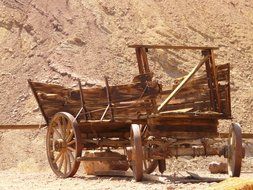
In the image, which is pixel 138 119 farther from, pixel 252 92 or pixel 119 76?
pixel 252 92

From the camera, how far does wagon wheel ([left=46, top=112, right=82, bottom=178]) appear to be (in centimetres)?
1112

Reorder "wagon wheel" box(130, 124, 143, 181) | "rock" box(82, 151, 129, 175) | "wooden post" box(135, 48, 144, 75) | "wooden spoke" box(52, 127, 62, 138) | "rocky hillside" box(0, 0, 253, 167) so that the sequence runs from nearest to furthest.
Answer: "wagon wheel" box(130, 124, 143, 181)
"wooden post" box(135, 48, 144, 75)
"wooden spoke" box(52, 127, 62, 138)
"rock" box(82, 151, 129, 175)
"rocky hillside" box(0, 0, 253, 167)

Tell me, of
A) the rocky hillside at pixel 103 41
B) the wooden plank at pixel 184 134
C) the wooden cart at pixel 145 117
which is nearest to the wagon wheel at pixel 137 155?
the wooden cart at pixel 145 117

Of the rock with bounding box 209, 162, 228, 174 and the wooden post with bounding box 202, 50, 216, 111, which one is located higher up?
the wooden post with bounding box 202, 50, 216, 111

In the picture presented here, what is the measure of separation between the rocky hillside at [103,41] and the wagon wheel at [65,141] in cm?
728

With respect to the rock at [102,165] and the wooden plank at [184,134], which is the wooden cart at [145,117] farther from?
the rock at [102,165]

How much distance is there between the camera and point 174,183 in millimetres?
9148

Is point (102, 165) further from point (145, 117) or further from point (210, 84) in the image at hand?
point (210, 84)

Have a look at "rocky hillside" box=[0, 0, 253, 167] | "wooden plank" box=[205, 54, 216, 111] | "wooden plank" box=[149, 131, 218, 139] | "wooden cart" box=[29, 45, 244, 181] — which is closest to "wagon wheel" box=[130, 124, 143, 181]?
"wooden cart" box=[29, 45, 244, 181]

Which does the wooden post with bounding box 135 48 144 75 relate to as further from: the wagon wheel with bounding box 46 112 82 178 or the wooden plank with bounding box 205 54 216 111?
the wagon wheel with bounding box 46 112 82 178

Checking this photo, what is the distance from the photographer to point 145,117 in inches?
405

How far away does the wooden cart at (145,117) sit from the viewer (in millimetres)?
10125

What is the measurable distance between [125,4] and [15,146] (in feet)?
34.7

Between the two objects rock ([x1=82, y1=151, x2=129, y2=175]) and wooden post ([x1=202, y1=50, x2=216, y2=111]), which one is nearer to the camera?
wooden post ([x1=202, y1=50, x2=216, y2=111])
